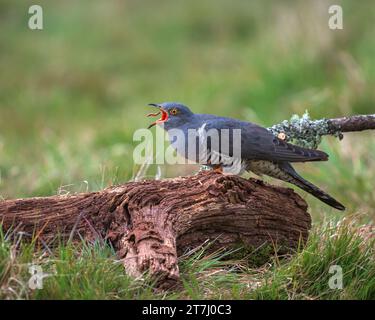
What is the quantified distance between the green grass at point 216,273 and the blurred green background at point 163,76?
1.43 m

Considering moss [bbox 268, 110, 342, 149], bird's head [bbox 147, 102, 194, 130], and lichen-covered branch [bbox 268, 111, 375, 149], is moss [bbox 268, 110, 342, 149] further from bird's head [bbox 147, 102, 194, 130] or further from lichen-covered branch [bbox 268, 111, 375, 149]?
bird's head [bbox 147, 102, 194, 130]

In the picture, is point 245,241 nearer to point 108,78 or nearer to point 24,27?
point 108,78

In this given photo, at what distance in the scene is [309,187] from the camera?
4.80m

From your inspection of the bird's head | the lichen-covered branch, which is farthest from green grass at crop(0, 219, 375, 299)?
the bird's head

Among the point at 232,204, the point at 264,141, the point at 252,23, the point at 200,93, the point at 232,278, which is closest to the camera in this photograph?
the point at 232,278

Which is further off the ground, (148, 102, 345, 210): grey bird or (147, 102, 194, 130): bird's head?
(147, 102, 194, 130): bird's head

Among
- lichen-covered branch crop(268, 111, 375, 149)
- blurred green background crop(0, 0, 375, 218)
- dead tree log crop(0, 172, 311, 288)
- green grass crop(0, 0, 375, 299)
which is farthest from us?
blurred green background crop(0, 0, 375, 218)

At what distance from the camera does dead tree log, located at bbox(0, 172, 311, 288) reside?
13.3 ft

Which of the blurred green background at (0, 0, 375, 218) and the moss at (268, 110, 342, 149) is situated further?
the blurred green background at (0, 0, 375, 218)

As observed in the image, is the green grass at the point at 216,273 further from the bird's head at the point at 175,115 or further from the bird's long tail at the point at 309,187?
the bird's head at the point at 175,115

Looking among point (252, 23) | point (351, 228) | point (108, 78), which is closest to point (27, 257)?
point (351, 228)

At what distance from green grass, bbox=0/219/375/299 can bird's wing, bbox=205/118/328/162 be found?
495 mm

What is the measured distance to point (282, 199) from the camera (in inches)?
174

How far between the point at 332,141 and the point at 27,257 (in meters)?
4.88
